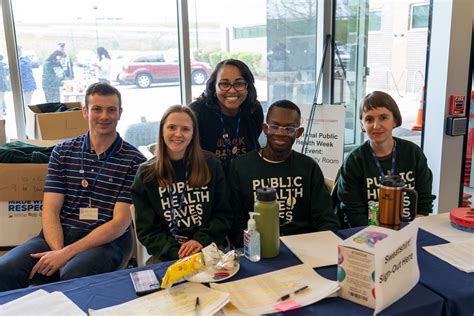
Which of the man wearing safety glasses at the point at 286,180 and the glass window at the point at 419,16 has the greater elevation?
the glass window at the point at 419,16

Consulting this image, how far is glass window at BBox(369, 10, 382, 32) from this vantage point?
3.61 metres

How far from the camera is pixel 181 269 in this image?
48.5 inches

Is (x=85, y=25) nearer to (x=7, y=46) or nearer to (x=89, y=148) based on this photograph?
(x=7, y=46)

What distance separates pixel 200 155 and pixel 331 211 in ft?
2.04

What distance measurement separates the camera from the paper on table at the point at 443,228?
157cm

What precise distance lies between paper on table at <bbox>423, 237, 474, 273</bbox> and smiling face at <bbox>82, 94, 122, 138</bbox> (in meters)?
1.49

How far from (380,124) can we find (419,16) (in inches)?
66.1

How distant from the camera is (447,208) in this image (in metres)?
2.95

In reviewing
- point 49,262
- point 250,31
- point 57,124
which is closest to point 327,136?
point 250,31

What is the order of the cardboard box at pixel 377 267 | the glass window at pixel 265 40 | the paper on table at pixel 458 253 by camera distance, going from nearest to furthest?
1. the cardboard box at pixel 377 267
2. the paper on table at pixel 458 253
3. the glass window at pixel 265 40

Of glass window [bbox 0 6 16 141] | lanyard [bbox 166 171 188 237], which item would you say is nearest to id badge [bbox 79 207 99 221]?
lanyard [bbox 166 171 188 237]

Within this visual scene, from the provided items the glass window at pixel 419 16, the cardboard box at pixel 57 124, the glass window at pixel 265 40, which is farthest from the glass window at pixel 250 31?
the cardboard box at pixel 57 124

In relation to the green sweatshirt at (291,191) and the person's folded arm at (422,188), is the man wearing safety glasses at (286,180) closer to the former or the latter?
the green sweatshirt at (291,191)

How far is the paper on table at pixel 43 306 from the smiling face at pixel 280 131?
3.35 feet
